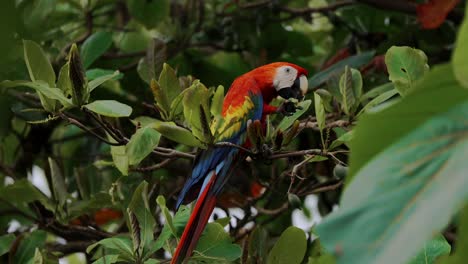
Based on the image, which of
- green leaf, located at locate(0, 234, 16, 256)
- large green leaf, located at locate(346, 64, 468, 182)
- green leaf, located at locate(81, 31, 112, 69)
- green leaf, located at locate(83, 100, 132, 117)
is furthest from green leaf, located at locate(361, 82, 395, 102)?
large green leaf, located at locate(346, 64, 468, 182)

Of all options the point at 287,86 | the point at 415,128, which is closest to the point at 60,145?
the point at 287,86

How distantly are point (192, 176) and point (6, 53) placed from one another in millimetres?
1156

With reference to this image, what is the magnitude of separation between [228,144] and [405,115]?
76cm

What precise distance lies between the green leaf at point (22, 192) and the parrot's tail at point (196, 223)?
1.08 ft

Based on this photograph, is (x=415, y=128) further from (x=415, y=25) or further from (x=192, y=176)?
(x=415, y=25)

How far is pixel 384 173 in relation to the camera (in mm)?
431

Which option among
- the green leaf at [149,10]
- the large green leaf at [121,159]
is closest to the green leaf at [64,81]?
the large green leaf at [121,159]

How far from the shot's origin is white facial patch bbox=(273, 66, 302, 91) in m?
1.79

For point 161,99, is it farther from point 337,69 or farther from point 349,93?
point 337,69

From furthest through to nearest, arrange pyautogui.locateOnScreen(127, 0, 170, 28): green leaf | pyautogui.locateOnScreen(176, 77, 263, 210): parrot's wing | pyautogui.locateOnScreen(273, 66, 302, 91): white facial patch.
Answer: pyautogui.locateOnScreen(127, 0, 170, 28): green leaf → pyautogui.locateOnScreen(273, 66, 302, 91): white facial patch → pyautogui.locateOnScreen(176, 77, 263, 210): parrot's wing

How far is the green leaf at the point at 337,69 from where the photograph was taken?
1800mm

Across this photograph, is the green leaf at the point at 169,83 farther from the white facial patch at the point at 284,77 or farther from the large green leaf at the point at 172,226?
the white facial patch at the point at 284,77

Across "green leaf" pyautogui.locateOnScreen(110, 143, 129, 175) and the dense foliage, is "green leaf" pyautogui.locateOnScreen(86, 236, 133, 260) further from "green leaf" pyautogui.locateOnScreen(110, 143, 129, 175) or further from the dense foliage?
"green leaf" pyautogui.locateOnScreen(110, 143, 129, 175)

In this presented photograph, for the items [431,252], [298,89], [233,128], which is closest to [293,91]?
[298,89]
